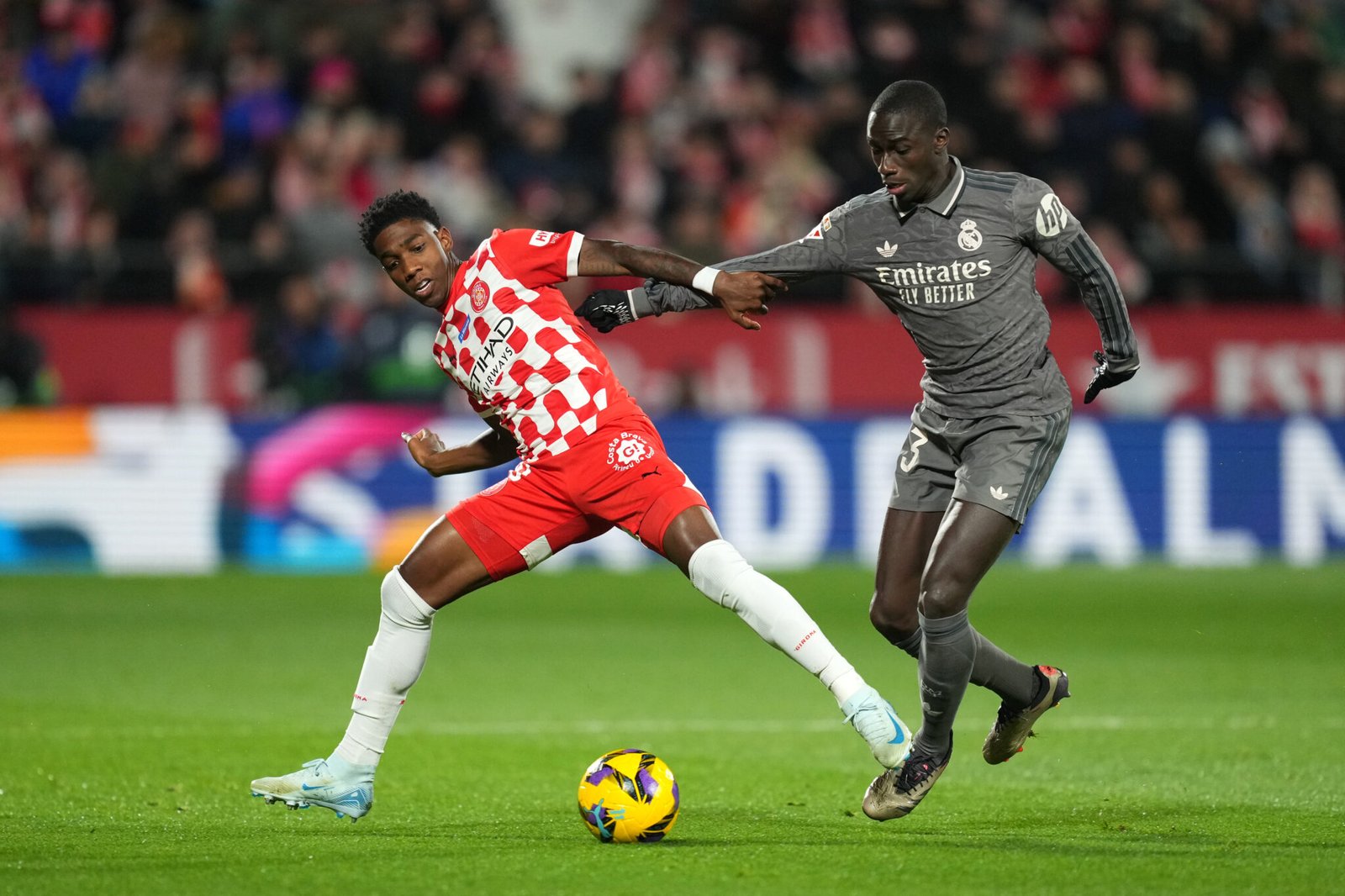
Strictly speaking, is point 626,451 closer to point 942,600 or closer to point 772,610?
point 772,610

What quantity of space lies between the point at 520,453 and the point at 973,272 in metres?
1.63

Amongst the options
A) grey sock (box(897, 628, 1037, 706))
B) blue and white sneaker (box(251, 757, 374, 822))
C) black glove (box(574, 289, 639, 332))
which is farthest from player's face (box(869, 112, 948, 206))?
blue and white sneaker (box(251, 757, 374, 822))

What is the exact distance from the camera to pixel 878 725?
5.83 m

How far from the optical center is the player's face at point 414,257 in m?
6.31

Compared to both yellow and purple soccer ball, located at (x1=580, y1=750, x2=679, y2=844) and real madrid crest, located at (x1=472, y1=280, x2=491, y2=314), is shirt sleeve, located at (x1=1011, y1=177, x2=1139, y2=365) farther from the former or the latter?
yellow and purple soccer ball, located at (x1=580, y1=750, x2=679, y2=844)

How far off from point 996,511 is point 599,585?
29.6 feet

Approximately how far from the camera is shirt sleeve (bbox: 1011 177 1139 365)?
6.10 meters

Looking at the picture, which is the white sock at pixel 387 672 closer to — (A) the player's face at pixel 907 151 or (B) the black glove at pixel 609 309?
(B) the black glove at pixel 609 309

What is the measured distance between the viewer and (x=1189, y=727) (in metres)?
8.59

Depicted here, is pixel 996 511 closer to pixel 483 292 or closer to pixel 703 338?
pixel 483 292

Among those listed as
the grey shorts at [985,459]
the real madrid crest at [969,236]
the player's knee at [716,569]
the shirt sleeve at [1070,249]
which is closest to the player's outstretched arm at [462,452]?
the player's knee at [716,569]

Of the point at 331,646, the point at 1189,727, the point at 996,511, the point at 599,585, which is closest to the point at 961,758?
the point at 1189,727

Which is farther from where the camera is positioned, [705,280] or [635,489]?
[635,489]

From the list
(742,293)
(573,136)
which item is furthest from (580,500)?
(573,136)
